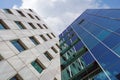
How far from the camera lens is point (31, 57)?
21.2m

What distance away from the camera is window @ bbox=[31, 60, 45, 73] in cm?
2097

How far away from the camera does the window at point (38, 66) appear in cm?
2097

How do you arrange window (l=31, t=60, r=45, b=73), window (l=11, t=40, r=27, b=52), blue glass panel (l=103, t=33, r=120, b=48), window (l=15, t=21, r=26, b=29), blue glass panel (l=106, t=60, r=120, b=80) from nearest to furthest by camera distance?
blue glass panel (l=106, t=60, r=120, b=80), blue glass panel (l=103, t=33, r=120, b=48), window (l=11, t=40, r=27, b=52), window (l=31, t=60, r=45, b=73), window (l=15, t=21, r=26, b=29)

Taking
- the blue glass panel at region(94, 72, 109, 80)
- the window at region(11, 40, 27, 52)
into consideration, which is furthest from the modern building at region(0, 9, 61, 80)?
the blue glass panel at region(94, 72, 109, 80)

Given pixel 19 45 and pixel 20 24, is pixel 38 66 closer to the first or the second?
pixel 19 45


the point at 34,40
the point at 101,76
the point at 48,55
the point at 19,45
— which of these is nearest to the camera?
the point at 101,76

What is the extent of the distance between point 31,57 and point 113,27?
8961 millimetres

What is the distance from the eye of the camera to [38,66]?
21781 millimetres

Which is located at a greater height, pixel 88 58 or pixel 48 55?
pixel 48 55

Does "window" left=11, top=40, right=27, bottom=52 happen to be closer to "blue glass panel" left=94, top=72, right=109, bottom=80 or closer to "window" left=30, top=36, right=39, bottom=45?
"window" left=30, top=36, right=39, bottom=45

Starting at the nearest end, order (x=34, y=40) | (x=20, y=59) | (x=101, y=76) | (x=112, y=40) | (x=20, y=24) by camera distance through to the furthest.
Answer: (x=101, y=76)
(x=20, y=59)
(x=112, y=40)
(x=34, y=40)
(x=20, y=24)

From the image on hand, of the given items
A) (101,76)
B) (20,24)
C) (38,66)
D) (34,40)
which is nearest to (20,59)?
(38,66)

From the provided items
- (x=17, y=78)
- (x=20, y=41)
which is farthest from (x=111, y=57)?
(x=20, y=41)

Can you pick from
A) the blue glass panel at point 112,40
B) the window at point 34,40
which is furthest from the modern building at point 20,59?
the blue glass panel at point 112,40
